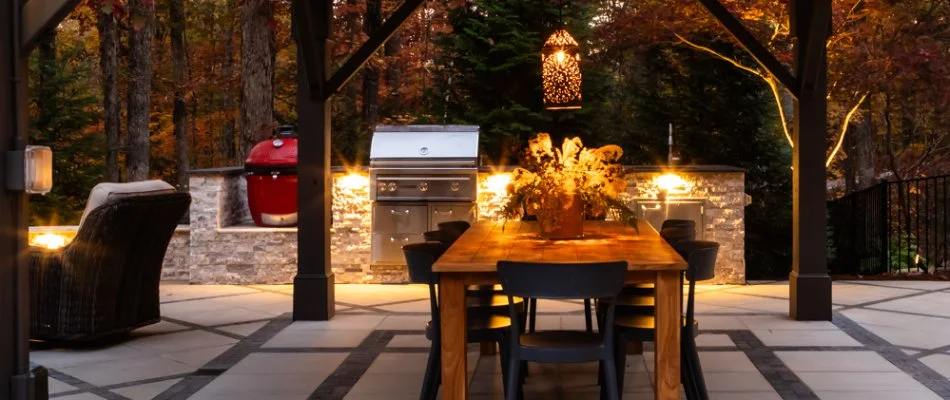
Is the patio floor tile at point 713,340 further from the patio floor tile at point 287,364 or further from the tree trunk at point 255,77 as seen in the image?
the tree trunk at point 255,77

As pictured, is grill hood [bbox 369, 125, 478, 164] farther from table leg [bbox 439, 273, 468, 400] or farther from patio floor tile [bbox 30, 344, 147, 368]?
table leg [bbox 439, 273, 468, 400]

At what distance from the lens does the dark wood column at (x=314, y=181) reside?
7.35 meters

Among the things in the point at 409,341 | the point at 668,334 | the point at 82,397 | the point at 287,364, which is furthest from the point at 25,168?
the point at 409,341

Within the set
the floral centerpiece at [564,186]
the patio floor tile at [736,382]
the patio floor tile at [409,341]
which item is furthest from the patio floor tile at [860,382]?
the patio floor tile at [409,341]

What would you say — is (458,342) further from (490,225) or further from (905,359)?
(905,359)

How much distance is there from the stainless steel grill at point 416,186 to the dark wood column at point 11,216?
5184 millimetres

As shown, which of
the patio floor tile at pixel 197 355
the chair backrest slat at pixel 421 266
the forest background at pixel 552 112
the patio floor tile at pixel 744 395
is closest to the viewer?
the chair backrest slat at pixel 421 266

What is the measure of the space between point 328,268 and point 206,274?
2.32m

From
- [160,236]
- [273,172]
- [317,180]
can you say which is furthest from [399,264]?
[160,236]

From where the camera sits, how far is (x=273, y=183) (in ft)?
31.4

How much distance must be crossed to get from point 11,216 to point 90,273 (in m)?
2.17

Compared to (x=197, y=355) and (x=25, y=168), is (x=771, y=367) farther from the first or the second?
(x=25, y=168)

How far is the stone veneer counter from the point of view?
9266mm

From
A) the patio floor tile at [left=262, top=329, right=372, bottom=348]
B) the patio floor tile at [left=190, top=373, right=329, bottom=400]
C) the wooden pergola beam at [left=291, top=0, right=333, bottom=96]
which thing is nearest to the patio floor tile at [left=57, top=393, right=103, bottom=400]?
the patio floor tile at [left=190, top=373, right=329, bottom=400]
